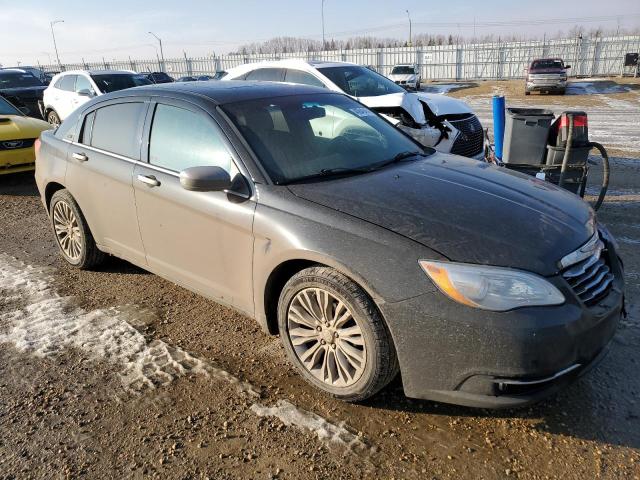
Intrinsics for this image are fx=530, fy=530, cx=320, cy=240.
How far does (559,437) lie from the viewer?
8.46 feet

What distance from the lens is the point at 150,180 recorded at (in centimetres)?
361

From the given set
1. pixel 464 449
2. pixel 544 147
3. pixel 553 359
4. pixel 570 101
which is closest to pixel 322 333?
pixel 464 449

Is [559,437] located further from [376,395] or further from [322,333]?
[322,333]

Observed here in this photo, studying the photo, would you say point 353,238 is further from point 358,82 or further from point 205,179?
point 358,82

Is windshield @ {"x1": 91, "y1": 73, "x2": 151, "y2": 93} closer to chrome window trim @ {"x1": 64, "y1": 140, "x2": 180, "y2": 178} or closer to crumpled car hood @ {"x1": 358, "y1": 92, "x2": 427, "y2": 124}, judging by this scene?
crumpled car hood @ {"x1": 358, "y1": 92, "x2": 427, "y2": 124}

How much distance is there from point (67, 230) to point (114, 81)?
928 cm

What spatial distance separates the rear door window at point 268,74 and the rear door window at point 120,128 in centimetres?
509

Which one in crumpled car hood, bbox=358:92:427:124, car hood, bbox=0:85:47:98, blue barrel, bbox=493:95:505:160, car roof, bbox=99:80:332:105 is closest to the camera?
car roof, bbox=99:80:332:105

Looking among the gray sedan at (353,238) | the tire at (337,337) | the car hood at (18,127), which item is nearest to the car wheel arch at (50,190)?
the gray sedan at (353,238)

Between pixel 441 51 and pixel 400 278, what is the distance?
43130 millimetres

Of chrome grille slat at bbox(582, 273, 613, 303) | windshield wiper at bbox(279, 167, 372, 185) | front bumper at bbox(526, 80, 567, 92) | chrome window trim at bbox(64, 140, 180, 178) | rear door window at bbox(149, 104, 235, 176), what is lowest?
front bumper at bbox(526, 80, 567, 92)

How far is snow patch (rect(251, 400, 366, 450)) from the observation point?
258 centimetres

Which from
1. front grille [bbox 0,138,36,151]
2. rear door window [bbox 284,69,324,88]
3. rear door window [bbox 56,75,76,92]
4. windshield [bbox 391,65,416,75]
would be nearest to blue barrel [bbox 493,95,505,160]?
rear door window [bbox 284,69,324,88]

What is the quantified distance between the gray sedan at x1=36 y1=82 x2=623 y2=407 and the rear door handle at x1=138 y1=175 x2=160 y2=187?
1cm
